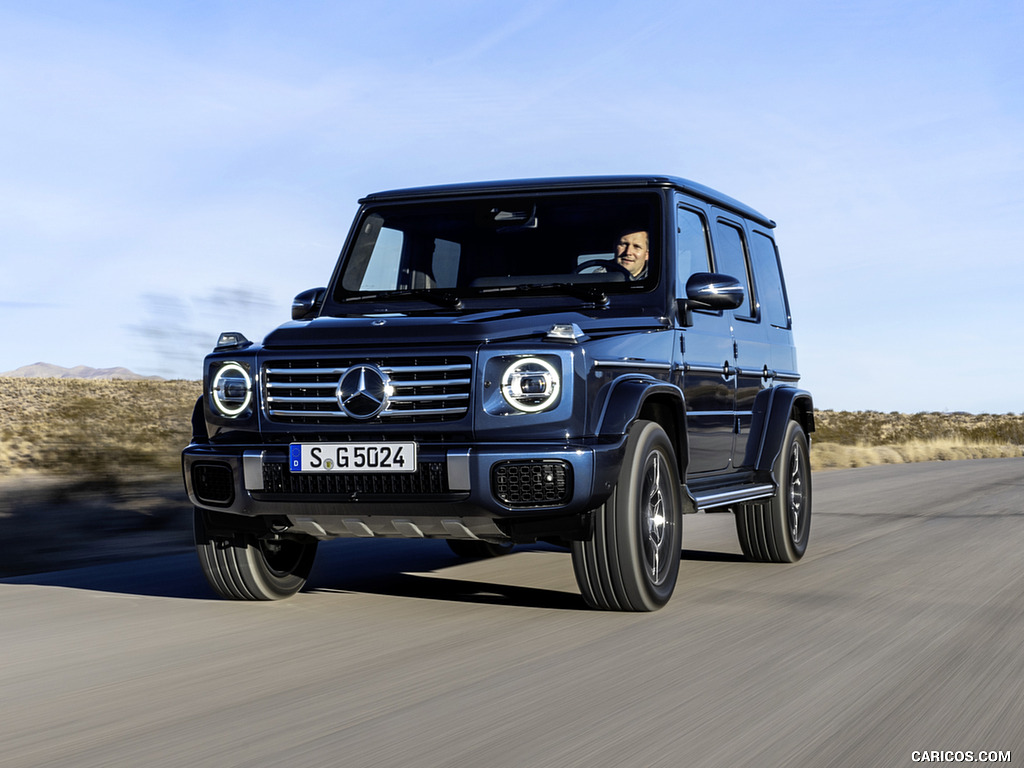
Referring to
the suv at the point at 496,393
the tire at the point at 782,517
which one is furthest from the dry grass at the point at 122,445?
the tire at the point at 782,517

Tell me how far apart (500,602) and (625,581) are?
0.92 meters

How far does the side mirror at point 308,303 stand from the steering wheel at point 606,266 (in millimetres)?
1477

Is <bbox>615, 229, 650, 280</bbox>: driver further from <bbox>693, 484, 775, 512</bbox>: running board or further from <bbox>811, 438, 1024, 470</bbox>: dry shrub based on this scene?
<bbox>811, 438, 1024, 470</bbox>: dry shrub

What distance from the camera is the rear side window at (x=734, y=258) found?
762 cm

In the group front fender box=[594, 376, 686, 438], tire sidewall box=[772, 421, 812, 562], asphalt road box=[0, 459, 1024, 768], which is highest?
front fender box=[594, 376, 686, 438]

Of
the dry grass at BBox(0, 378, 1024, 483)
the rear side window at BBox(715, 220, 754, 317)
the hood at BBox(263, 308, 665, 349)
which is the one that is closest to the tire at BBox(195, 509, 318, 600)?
the hood at BBox(263, 308, 665, 349)

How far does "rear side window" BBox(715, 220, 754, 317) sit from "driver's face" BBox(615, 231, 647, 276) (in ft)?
2.91

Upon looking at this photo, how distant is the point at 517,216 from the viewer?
695 centimetres

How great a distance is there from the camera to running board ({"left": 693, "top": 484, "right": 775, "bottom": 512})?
6547 millimetres

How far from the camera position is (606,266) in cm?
672

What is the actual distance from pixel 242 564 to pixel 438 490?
1.36 meters

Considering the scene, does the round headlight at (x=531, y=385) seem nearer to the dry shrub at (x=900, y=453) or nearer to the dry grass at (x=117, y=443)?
the dry grass at (x=117, y=443)

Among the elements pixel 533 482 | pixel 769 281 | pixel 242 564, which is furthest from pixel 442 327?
pixel 769 281

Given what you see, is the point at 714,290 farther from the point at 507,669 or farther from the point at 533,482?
the point at 507,669
